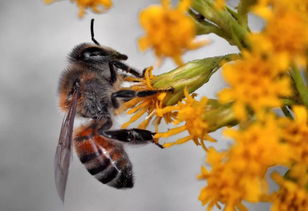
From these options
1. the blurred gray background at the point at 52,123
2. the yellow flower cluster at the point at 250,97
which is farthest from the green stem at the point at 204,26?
the blurred gray background at the point at 52,123

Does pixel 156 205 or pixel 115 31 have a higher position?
pixel 115 31

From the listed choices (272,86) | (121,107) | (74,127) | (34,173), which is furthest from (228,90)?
(34,173)

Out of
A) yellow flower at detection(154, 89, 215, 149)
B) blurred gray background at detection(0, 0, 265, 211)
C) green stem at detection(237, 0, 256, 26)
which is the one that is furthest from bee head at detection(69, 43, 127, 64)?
blurred gray background at detection(0, 0, 265, 211)

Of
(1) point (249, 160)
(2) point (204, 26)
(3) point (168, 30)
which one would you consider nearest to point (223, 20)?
(2) point (204, 26)

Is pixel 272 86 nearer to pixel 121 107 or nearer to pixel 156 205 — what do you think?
pixel 121 107

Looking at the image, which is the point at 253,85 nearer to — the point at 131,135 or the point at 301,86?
the point at 301,86

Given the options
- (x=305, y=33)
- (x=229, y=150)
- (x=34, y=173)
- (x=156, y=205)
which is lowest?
(x=156, y=205)

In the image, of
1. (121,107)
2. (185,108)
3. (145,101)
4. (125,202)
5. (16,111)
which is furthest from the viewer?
(16,111)
